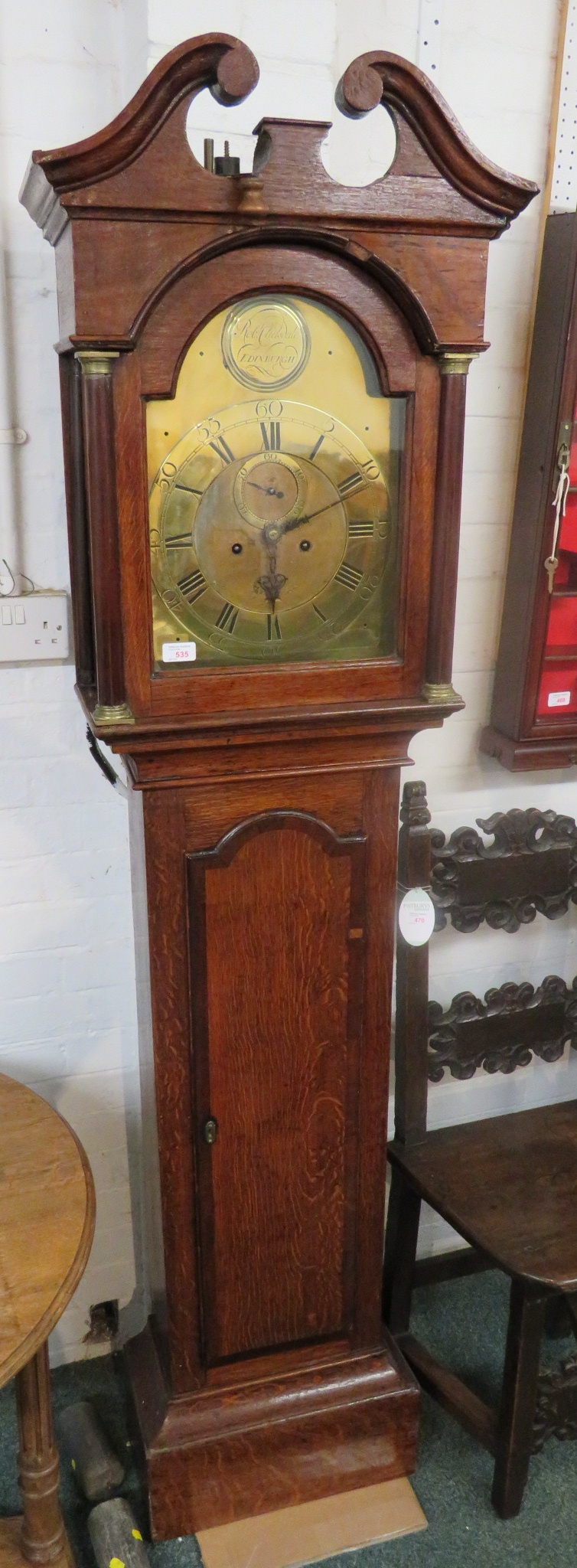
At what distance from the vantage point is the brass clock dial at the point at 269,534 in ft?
4.13

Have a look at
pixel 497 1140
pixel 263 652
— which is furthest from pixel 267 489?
pixel 497 1140

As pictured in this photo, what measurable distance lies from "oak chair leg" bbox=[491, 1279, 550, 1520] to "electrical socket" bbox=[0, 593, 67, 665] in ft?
3.76

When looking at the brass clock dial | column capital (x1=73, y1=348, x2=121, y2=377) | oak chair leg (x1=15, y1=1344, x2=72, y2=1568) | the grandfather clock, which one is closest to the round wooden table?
oak chair leg (x1=15, y1=1344, x2=72, y2=1568)

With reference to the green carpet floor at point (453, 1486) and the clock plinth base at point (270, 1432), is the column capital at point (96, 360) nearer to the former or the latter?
the clock plinth base at point (270, 1432)

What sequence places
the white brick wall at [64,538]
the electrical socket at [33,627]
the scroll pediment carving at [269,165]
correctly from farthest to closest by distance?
the electrical socket at [33,627]
the white brick wall at [64,538]
the scroll pediment carving at [269,165]

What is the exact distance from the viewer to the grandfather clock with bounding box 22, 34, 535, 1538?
1167mm

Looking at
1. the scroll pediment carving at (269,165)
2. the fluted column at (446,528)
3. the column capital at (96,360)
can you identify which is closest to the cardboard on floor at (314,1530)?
the fluted column at (446,528)

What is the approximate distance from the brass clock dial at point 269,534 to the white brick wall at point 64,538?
37cm

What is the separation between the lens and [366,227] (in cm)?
121

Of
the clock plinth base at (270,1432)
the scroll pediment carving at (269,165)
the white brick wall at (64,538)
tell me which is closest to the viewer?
the scroll pediment carving at (269,165)

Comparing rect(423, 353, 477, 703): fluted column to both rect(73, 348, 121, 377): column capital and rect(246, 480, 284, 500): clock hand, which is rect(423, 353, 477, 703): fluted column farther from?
rect(73, 348, 121, 377): column capital

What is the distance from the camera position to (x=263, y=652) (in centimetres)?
135

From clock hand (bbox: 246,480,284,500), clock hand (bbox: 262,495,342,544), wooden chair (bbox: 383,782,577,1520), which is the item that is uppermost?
clock hand (bbox: 246,480,284,500)

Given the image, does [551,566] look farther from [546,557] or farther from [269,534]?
[269,534]
